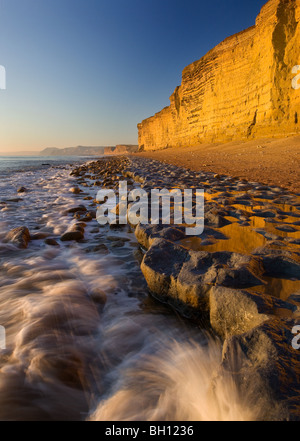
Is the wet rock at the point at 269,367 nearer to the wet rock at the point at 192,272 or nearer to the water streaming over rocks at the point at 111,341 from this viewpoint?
the water streaming over rocks at the point at 111,341

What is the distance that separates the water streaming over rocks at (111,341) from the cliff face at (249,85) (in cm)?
1264

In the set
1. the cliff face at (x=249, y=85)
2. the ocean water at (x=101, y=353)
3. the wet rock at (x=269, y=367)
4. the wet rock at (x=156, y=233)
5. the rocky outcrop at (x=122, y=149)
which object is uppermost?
the rocky outcrop at (x=122, y=149)

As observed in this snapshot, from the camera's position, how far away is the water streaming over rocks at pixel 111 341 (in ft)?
3.31

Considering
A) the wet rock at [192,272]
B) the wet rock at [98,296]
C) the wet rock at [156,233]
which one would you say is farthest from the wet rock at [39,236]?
the wet rock at [192,272]

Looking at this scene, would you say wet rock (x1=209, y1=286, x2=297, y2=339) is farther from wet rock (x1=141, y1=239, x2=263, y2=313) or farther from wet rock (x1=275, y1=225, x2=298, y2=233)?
wet rock (x1=275, y1=225, x2=298, y2=233)

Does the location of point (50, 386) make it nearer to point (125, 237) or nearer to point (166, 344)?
point (166, 344)

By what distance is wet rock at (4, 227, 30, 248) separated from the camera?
9.21ft

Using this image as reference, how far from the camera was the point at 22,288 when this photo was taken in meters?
2.01

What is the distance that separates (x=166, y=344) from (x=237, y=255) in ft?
2.78

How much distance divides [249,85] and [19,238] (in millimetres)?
18232

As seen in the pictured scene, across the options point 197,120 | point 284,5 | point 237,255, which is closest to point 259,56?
point 284,5

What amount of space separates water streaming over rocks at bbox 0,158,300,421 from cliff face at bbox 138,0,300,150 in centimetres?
1264

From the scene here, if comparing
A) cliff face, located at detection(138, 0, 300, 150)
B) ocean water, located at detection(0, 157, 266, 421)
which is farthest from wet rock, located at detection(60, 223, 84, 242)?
cliff face, located at detection(138, 0, 300, 150)
